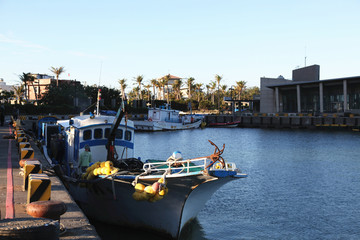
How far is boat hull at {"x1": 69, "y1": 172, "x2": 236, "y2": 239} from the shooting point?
13078mm

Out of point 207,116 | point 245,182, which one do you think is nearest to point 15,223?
point 245,182

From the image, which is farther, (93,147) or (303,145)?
(303,145)

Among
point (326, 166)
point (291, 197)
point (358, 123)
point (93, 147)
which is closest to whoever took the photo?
point (93, 147)

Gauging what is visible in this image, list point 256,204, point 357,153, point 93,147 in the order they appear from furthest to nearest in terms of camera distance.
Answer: point 357,153 → point 256,204 → point 93,147

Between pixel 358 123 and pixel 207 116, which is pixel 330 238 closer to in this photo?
pixel 358 123

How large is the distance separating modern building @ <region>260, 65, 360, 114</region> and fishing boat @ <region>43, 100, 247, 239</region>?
69286 mm

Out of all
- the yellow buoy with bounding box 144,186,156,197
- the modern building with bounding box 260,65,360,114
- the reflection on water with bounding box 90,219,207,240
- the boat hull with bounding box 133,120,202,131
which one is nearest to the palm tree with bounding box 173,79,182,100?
the modern building with bounding box 260,65,360,114

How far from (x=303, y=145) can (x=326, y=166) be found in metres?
16.5

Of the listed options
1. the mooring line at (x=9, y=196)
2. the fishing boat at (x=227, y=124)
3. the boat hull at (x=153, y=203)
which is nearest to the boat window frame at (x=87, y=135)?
the boat hull at (x=153, y=203)

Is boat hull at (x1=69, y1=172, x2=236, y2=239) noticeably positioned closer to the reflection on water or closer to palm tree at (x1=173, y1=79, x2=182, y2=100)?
the reflection on water

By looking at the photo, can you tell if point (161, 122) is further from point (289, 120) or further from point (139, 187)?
point (139, 187)

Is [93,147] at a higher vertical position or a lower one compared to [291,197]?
higher

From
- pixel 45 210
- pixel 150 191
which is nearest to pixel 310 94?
pixel 150 191

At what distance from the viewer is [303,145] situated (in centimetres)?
4862
